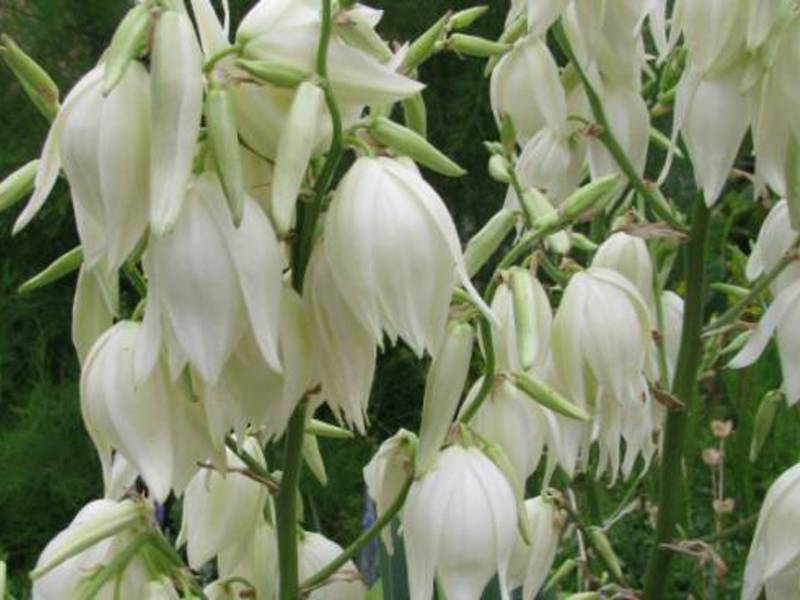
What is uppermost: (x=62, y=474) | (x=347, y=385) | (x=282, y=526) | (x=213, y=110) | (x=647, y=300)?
(x=213, y=110)

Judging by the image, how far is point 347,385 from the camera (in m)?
0.64

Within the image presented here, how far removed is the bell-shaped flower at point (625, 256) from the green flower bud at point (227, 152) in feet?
1.85

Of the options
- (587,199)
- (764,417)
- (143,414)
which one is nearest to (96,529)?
(143,414)

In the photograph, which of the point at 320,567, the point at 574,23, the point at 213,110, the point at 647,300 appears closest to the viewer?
the point at 213,110

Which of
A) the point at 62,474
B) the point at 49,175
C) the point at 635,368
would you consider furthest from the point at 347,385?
the point at 62,474

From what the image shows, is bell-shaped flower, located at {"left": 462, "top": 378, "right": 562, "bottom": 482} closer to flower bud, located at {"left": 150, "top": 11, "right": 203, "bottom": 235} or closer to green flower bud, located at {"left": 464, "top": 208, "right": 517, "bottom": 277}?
green flower bud, located at {"left": 464, "top": 208, "right": 517, "bottom": 277}

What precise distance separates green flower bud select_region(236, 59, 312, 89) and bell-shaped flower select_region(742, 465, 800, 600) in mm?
434

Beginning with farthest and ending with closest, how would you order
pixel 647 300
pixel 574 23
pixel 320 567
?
1. pixel 647 300
2. pixel 574 23
3. pixel 320 567

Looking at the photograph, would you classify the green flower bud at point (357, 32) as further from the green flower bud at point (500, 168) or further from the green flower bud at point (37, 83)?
the green flower bud at point (500, 168)

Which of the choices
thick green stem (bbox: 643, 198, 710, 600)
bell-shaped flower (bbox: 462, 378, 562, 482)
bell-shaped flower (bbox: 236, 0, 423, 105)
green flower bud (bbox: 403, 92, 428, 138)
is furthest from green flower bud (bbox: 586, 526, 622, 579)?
bell-shaped flower (bbox: 236, 0, 423, 105)

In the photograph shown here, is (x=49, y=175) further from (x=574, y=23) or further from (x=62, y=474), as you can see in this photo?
(x=62, y=474)

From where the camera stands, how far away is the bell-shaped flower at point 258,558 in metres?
0.84

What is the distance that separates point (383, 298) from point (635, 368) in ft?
1.18

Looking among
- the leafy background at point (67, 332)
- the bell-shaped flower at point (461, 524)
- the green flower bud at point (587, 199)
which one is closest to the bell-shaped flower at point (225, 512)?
the bell-shaped flower at point (461, 524)
